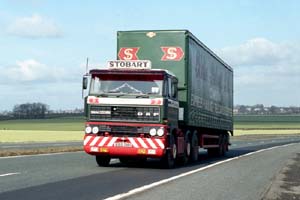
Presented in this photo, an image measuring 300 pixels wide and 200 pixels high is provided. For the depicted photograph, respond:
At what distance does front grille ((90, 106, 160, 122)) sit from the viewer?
62.9 feet

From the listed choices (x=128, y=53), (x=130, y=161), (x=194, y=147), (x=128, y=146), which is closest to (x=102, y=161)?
(x=128, y=146)

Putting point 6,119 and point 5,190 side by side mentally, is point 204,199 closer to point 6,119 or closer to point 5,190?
point 5,190

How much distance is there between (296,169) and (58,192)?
35.6 ft

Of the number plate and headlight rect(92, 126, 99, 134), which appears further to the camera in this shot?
headlight rect(92, 126, 99, 134)

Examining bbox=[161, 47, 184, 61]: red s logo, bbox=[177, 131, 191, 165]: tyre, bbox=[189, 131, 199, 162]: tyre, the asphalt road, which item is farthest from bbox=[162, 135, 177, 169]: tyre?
bbox=[189, 131, 199, 162]: tyre

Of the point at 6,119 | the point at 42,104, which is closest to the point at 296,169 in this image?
the point at 6,119

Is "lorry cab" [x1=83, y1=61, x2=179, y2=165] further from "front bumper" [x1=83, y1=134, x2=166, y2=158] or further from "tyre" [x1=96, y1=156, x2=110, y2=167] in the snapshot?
"tyre" [x1=96, y1=156, x2=110, y2=167]

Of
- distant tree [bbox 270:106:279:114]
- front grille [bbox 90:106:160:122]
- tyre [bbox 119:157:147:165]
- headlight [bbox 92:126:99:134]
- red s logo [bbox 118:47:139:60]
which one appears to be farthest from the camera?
distant tree [bbox 270:106:279:114]

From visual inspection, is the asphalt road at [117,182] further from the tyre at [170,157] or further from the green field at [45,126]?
the green field at [45,126]

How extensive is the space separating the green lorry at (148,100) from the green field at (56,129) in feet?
109

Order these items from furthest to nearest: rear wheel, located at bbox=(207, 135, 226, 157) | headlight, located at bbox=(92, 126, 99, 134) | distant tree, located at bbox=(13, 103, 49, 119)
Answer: distant tree, located at bbox=(13, 103, 49, 119) < rear wheel, located at bbox=(207, 135, 226, 157) < headlight, located at bbox=(92, 126, 99, 134)

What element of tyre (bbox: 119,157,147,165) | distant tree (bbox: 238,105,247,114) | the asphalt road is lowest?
the asphalt road

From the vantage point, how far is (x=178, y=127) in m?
21.5

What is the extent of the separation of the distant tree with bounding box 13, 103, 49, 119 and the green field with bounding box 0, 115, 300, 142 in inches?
254
